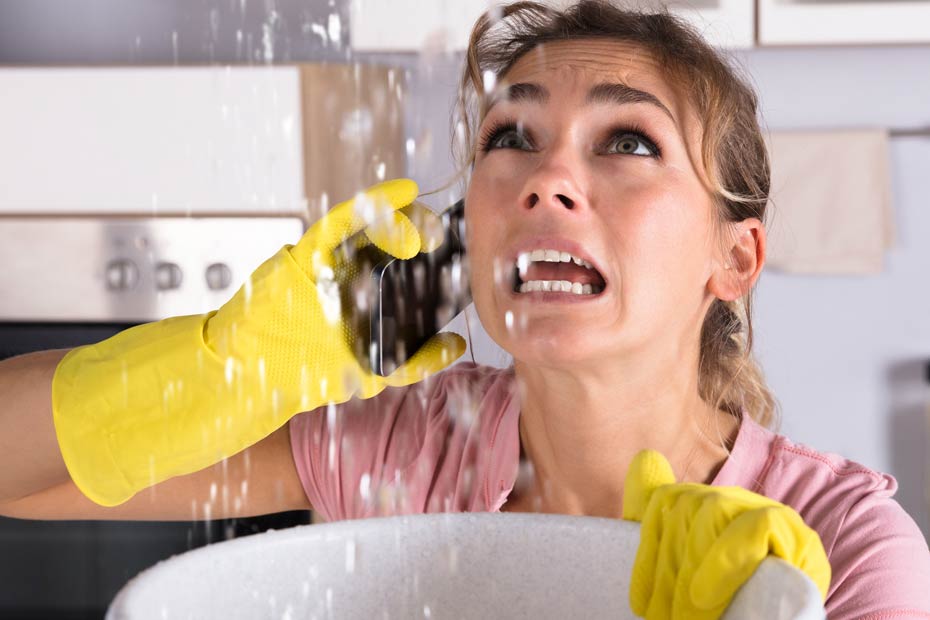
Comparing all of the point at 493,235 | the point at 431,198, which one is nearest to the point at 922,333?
the point at 431,198

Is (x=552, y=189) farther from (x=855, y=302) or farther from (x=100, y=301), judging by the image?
(x=855, y=302)

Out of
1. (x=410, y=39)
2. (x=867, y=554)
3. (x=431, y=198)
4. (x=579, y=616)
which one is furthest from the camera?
(x=431, y=198)

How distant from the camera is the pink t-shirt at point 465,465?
3.22 ft

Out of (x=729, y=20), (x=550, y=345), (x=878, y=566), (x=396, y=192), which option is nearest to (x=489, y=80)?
(x=396, y=192)

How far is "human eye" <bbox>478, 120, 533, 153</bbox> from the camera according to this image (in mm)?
1091

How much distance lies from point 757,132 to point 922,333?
1.28 metres

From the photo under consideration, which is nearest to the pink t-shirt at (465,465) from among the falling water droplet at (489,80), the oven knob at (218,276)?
the falling water droplet at (489,80)

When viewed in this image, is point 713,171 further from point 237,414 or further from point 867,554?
point 237,414

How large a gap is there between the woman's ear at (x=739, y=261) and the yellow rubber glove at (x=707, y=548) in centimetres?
48

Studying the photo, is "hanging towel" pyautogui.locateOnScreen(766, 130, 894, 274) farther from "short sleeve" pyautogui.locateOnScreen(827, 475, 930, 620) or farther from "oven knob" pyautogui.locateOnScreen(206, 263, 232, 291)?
"short sleeve" pyautogui.locateOnScreen(827, 475, 930, 620)

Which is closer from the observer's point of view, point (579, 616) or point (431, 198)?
point (579, 616)

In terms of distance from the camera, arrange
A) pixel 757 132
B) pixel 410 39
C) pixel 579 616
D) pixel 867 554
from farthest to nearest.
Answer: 1. pixel 410 39
2. pixel 757 132
3. pixel 867 554
4. pixel 579 616

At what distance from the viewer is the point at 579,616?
67 cm

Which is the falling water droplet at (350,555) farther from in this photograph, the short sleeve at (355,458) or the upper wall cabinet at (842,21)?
the upper wall cabinet at (842,21)
